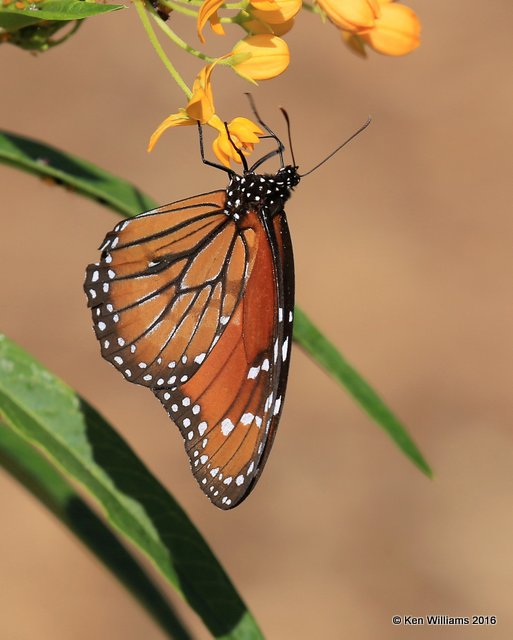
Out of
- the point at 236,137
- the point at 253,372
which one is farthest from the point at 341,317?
the point at 236,137

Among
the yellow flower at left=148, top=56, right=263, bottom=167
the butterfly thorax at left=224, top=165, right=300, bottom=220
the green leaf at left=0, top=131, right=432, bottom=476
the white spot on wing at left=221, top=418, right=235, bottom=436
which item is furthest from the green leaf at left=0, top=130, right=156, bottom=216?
the white spot on wing at left=221, top=418, right=235, bottom=436

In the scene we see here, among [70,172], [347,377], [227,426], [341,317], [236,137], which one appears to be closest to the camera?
[236,137]

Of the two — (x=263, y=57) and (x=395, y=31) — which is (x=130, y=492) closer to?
(x=263, y=57)

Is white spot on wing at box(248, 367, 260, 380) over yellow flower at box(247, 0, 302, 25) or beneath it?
beneath

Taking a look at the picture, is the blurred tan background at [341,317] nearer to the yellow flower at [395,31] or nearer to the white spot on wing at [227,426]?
the white spot on wing at [227,426]

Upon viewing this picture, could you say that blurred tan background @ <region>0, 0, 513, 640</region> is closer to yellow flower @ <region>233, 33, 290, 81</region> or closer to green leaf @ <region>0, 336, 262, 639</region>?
green leaf @ <region>0, 336, 262, 639</region>
